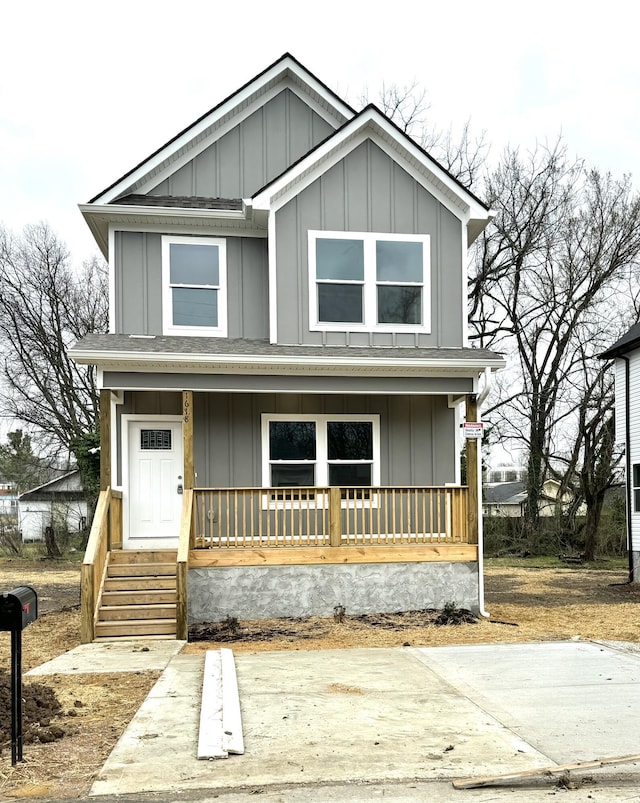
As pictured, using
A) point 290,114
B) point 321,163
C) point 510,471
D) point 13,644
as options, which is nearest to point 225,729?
point 13,644

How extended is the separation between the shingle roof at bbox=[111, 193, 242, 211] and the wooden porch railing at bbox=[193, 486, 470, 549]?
479cm

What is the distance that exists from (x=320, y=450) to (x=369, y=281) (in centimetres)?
286

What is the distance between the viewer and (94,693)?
7230 mm

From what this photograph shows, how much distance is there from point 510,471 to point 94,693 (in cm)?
6790

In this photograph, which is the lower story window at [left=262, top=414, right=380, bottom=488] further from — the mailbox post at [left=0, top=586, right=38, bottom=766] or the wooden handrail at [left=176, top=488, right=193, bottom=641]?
the mailbox post at [left=0, top=586, right=38, bottom=766]

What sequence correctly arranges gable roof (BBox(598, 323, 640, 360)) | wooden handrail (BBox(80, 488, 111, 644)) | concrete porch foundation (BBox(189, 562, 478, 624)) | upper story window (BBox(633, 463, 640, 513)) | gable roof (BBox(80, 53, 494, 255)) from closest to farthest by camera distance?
wooden handrail (BBox(80, 488, 111, 644)) < concrete porch foundation (BBox(189, 562, 478, 624)) < gable roof (BBox(80, 53, 494, 255)) < gable roof (BBox(598, 323, 640, 360)) < upper story window (BBox(633, 463, 640, 513))

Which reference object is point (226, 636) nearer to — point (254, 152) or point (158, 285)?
point (158, 285)

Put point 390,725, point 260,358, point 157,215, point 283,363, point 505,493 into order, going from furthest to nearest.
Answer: point 505,493
point 157,215
point 283,363
point 260,358
point 390,725

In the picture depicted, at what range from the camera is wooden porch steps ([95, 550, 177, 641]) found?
10383 millimetres

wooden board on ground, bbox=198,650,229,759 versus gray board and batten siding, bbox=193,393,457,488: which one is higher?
gray board and batten siding, bbox=193,393,457,488

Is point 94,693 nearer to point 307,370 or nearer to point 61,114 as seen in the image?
point 307,370

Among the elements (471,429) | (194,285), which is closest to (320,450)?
(471,429)

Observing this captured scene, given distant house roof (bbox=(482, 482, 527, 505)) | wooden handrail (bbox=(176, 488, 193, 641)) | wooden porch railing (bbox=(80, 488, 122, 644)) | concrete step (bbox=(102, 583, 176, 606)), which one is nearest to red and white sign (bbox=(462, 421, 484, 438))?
wooden handrail (bbox=(176, 488, 193, 641))

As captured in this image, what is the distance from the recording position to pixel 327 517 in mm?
12789
